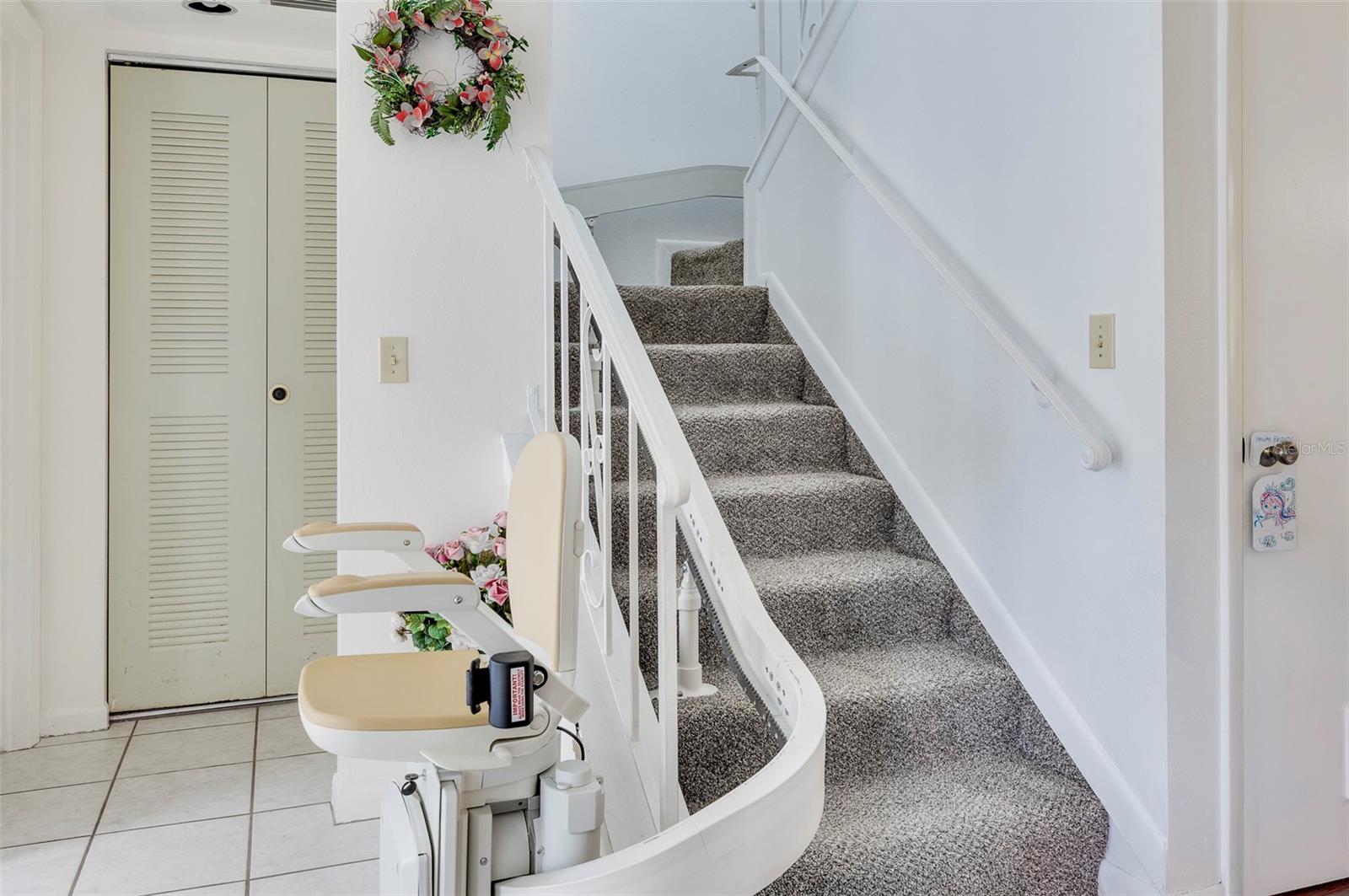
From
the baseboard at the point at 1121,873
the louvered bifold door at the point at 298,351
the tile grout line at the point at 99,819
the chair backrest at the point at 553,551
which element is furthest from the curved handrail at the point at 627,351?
the tile grout line at the point at 99,819

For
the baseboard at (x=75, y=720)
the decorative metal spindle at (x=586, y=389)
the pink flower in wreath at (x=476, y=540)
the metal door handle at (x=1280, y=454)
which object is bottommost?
the baseboard at (x=75, y=720)

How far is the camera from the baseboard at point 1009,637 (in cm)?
177

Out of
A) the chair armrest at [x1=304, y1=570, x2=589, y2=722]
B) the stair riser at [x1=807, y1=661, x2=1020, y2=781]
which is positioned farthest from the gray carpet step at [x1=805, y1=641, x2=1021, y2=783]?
the chair armrest at [x1=304, y1=570, x2=589, y2=722]

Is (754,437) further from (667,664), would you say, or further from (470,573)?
(667,664)

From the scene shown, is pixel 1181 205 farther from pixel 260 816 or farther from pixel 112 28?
pixel 112 28

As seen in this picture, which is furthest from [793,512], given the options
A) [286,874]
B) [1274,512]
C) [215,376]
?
[215,376]

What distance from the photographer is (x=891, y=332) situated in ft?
8.53

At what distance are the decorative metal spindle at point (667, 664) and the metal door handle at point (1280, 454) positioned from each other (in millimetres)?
1255

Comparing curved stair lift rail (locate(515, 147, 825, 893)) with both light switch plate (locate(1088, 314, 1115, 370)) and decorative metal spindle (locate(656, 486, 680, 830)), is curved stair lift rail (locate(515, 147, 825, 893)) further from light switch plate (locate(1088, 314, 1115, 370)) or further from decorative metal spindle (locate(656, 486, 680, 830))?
light switch plate (locate(1088, 314, 1115, 370))

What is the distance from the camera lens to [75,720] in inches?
114

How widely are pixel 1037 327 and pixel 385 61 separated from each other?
1.71 metres

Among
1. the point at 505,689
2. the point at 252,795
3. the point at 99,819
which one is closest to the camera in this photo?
the point at 505,689

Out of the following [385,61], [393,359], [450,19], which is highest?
[450,19]

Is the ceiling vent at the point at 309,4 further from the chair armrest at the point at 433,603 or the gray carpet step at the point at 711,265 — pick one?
the chair armrest at the point at 433,603
